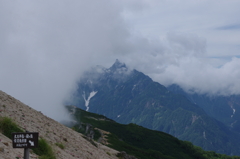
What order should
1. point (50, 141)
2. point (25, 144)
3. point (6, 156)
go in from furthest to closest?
1. point (50, 141)
2. point (6, 156)
3. point (25, 144)

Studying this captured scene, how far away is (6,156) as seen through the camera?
70.4 feet

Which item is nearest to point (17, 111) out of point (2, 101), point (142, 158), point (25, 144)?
point (2, 101)

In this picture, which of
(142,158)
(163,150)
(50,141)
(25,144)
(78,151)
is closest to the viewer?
(25,144)

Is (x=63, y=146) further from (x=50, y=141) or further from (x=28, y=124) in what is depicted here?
(x=28, y=124)

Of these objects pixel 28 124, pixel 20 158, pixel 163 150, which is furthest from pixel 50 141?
pixel 163 150

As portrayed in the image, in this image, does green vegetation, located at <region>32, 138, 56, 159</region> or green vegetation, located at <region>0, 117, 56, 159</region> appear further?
green vegetation, located at <region>0, 117, 56, 159</region>

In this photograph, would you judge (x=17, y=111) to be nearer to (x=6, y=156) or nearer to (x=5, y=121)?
(x=5, y=121)

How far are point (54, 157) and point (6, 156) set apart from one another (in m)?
6.73

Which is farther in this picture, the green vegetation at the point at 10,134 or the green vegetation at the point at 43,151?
the green vegetation at the point at 10,134

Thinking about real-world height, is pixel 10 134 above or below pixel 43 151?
above

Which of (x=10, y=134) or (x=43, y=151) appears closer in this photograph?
(x=10, y=134)

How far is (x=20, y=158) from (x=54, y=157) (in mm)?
5262

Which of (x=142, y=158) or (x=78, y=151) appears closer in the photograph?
(x=78, y=151)

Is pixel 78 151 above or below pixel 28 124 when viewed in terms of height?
below
